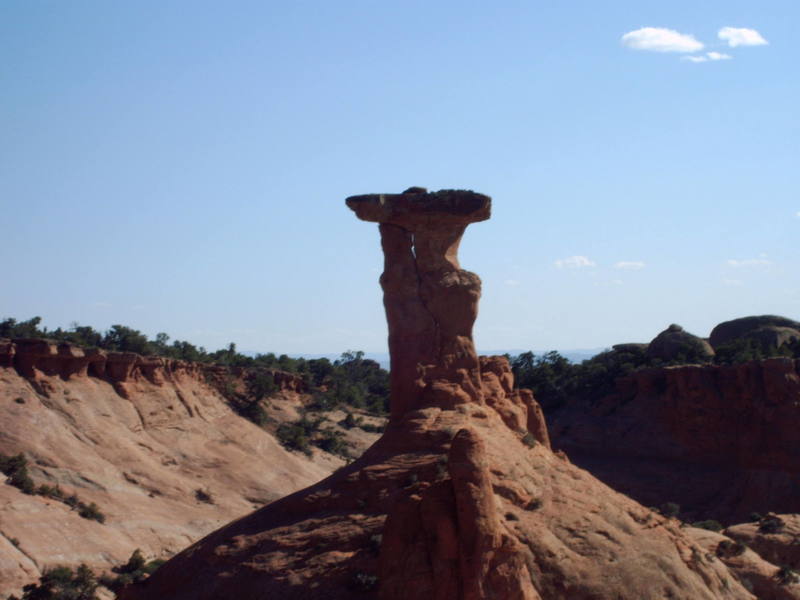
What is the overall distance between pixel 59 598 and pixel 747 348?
5129cm

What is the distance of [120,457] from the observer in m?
58.6

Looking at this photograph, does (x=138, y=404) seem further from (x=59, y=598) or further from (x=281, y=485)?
(x=59, y=598)

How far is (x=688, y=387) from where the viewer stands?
69625mm

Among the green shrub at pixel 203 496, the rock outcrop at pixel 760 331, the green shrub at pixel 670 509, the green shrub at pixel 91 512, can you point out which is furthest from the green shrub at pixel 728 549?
the rock outcrop at pixel 760 331

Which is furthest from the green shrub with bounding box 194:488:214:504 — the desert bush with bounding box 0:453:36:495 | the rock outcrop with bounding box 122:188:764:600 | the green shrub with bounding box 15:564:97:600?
the rock outcrop with bounding box 122:188:764:600

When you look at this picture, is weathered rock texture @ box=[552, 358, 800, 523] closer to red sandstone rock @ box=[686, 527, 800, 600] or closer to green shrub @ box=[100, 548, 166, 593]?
red sandstone rock @ box=[686, 527, 800, 600]

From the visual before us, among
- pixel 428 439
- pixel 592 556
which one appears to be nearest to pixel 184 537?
pixel 428 439

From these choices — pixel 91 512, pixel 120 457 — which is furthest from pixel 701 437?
pixel 91 512

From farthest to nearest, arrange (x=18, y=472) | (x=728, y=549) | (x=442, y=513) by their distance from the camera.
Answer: (x=18, y=472), (x=728, y=549), (x=442, y=513)

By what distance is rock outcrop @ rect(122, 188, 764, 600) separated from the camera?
24.6m

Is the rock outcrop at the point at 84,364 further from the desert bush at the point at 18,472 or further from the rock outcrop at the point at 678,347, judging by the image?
the rock outcrop at the point at 678,347

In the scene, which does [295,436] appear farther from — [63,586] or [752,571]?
[752,571]

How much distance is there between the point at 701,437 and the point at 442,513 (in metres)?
46.8

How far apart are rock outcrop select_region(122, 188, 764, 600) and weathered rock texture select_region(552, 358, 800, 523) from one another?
106 ft
